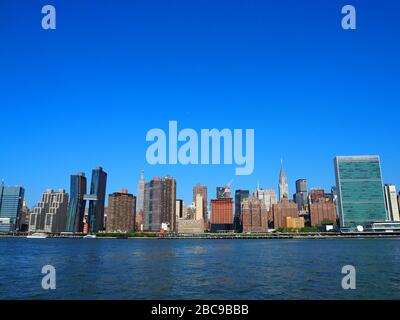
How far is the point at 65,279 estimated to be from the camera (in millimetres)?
35844

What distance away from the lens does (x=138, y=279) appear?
35.1 m

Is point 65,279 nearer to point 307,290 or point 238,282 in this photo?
→ point 238,282

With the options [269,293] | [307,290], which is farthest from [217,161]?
[307,290]

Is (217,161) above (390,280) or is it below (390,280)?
above
